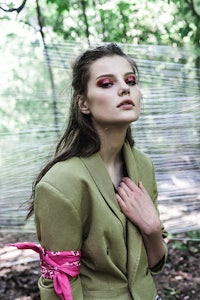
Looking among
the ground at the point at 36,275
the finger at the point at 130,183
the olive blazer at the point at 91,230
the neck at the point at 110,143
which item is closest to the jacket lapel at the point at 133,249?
the olive blazer at the point at 91,230

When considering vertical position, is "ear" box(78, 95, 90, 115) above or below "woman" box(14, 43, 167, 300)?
above

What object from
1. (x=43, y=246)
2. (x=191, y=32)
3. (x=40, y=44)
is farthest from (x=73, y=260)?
(x=191, y=32)

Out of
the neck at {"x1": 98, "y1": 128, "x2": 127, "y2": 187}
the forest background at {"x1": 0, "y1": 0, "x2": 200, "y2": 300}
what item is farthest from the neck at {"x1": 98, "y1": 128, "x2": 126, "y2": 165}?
the forest background at {"x1": 0, "y1": 0, "x2": 200, "y2": 300}

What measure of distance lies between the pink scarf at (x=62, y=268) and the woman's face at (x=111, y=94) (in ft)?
1.22

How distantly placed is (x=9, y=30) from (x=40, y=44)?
34 centimetres

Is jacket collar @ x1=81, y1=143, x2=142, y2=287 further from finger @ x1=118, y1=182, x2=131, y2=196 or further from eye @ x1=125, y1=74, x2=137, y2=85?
eye @ x1=125, y1=74, x2=137, y2=85

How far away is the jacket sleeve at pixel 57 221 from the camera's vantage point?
3.44ft

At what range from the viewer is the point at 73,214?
41.5 inches

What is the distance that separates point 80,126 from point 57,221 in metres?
0.30

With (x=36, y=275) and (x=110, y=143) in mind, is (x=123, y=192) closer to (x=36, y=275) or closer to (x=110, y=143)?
(x=110, y=143)

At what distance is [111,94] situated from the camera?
1.13 m

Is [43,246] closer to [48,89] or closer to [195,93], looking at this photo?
[48,89]

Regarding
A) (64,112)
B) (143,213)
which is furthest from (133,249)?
(64,112)

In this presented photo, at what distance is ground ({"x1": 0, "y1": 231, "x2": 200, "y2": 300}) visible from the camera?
8.84 ft
